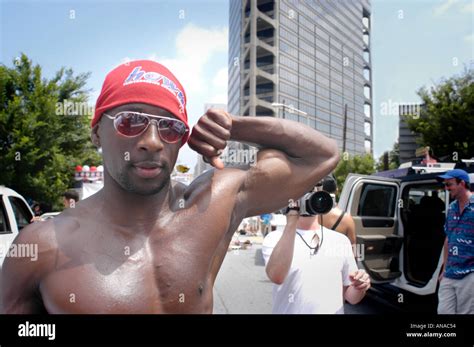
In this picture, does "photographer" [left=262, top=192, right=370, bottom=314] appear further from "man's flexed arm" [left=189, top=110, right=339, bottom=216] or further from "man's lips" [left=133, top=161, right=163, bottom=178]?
"man's lips" [left=133, top=161, right=163, bottom=178]

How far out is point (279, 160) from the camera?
115 centimetres

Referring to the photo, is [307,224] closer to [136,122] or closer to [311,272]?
[311,272]

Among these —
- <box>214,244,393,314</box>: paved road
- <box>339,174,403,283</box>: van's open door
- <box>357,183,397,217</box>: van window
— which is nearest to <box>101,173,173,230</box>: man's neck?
<box>214,244,393,314</box>: paved road

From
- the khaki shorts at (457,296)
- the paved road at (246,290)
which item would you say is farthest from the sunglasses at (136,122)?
the khaki shorts at (457,296)

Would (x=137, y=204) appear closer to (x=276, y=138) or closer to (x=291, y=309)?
(x=276, y=138)

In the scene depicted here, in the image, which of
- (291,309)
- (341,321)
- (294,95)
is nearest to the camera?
(341,321)

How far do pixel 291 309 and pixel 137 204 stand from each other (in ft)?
3.04

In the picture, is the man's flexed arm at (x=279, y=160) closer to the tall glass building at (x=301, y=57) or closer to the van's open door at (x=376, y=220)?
the tall glass building at (x=301, y=57)

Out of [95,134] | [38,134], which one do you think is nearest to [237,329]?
[95,134]

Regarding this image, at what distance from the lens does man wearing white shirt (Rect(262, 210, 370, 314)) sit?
1684 millimetres

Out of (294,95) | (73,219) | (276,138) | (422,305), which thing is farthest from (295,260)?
(294,95)

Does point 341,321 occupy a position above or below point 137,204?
below

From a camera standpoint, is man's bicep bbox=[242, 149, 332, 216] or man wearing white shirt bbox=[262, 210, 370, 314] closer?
man's bicep bbox=[242, 149, 332, 216]

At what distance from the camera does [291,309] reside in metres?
1.60
